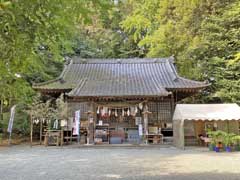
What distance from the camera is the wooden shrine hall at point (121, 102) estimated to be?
14.2 m

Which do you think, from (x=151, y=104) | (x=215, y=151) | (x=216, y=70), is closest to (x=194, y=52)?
(x=216, y=70)

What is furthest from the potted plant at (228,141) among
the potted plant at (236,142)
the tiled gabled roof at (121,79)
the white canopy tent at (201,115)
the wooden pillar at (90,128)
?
the wooden pillar at (90,128)

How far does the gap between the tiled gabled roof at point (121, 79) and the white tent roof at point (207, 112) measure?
122cm

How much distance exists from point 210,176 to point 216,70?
12693 mm

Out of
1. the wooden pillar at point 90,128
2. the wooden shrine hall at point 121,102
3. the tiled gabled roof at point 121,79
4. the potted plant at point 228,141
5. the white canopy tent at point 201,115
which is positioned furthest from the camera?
the tiled gabled roof at point 121,79

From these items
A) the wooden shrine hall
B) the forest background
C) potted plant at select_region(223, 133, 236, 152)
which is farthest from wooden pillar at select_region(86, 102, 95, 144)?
potted plant at select_region(223, 133, 236, 152)

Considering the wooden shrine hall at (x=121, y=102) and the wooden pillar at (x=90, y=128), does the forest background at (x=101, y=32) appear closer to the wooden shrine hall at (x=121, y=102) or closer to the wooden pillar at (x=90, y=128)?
the wooden shrine hall at (x=121, y=102)

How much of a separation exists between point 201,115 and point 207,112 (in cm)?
49

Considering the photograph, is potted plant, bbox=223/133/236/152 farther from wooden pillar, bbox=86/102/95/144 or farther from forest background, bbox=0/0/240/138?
wooden pillar, bbox=86/102/95/144

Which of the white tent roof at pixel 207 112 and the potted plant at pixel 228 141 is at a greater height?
the white tent roof at pixel 207 112

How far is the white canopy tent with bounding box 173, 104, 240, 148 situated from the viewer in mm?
12555

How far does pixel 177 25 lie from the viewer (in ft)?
32.8

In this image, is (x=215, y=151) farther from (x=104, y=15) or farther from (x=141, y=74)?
(x=104, y=15)

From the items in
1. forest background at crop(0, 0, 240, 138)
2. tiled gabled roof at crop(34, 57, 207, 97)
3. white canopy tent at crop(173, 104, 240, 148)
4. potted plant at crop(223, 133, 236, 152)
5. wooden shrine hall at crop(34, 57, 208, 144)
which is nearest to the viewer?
forest background at crop(0, 0, 240, 138)
